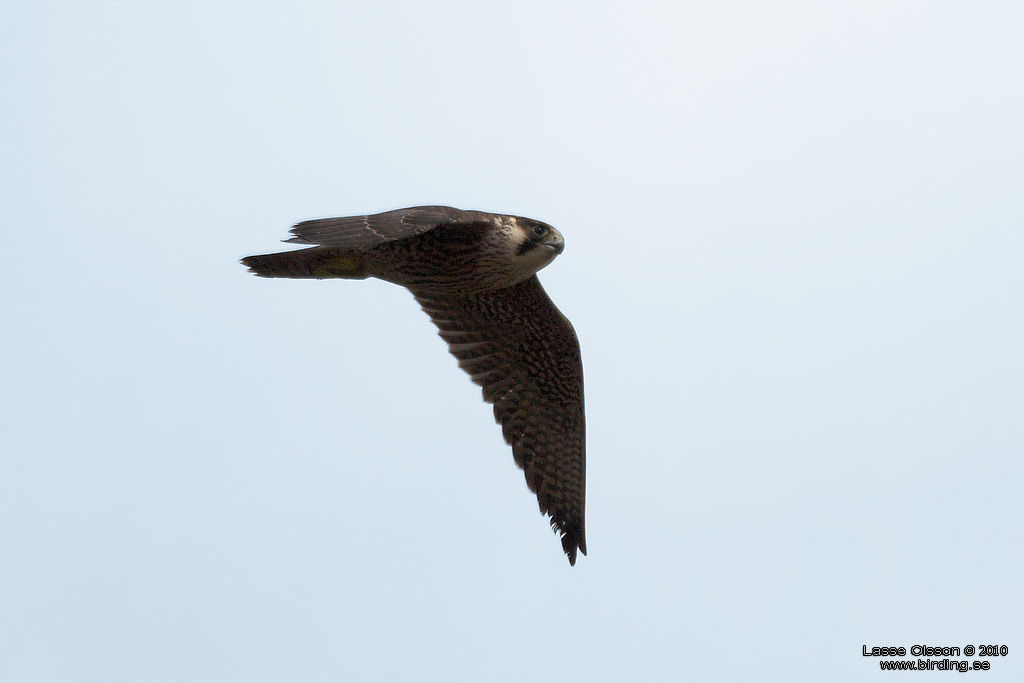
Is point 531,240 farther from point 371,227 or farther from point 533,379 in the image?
point 533,379

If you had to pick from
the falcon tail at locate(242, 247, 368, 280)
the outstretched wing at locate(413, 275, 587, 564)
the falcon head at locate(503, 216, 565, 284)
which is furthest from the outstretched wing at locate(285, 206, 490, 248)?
the outstretched wing at locate(413, 275, 587, 564)

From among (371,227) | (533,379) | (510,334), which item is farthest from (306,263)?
(533,379)

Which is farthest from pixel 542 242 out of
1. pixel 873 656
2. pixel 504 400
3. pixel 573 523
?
pixel 873 656

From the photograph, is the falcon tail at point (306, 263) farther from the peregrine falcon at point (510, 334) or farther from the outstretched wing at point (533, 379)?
the outstretched wing at point (533, 379)

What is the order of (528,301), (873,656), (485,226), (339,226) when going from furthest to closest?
(528,301) < (873,656) < (485,226) < (339,226)

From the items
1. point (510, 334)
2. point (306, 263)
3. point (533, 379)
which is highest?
point (306, 263)

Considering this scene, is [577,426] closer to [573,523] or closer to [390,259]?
[573,523]

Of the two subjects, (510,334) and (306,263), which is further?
(510,334)
